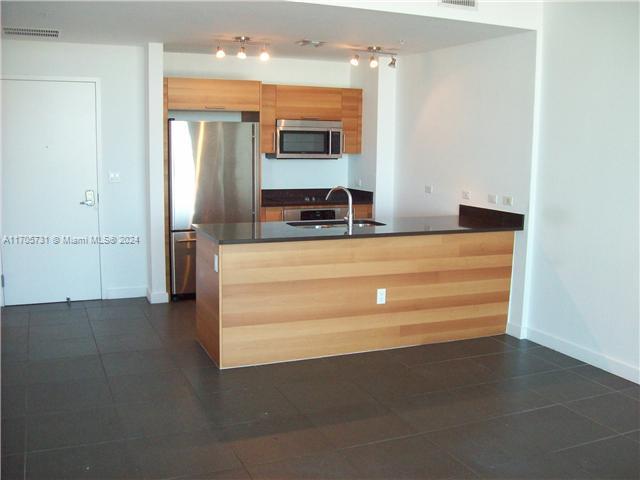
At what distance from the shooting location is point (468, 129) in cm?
545

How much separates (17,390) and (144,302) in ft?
7.58

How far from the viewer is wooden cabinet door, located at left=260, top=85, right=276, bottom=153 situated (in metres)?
6.63

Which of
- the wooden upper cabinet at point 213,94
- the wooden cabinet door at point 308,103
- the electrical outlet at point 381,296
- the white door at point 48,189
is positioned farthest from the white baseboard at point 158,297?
the electrical outlet at point 381,296

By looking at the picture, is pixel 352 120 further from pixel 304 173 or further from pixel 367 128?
pixel 304 173

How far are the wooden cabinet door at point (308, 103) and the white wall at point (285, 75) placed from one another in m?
0.29

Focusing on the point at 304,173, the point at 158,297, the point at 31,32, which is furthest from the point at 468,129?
the point at 31,32

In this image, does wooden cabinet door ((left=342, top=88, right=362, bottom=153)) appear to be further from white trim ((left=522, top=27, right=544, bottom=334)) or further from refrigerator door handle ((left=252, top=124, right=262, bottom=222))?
white trim ((left=522, top=27, right=544, bottom=334))

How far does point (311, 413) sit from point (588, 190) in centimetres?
240

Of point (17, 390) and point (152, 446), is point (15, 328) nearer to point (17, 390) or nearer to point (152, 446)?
point (17, 390)

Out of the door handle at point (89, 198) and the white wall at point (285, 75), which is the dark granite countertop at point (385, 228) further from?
the white wall at point (285, 75)

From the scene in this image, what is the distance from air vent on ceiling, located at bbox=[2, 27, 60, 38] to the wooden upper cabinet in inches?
43.5

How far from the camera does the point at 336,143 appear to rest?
22.8 feet

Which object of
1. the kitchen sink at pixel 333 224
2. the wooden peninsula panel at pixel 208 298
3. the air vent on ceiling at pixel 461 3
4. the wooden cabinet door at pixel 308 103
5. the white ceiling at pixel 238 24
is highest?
the air vent on ceiling at pixel 461 3

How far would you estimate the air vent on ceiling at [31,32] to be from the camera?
5.14 metres
